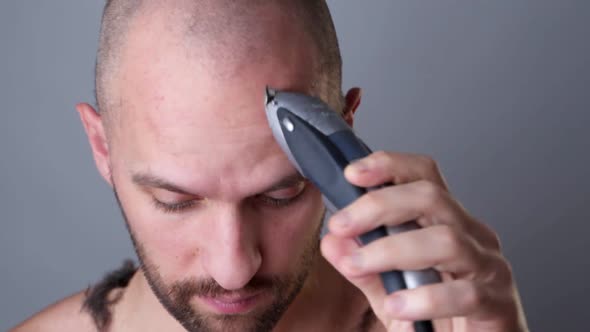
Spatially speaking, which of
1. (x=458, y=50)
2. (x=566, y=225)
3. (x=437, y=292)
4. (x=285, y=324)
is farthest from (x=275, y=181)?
(x=566, y=225)

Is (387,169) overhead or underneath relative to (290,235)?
overhead

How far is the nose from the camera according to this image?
1.23m

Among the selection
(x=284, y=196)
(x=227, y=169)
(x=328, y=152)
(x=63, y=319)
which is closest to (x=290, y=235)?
(x=284, y=196)

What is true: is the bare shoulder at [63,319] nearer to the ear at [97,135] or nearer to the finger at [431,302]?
the ear at [97,135]

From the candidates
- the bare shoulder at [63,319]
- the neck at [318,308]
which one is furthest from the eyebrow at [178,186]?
the bare shoulder at [63,319]

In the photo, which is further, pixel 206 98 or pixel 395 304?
pixel 206 98

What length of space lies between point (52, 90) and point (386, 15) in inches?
39.0

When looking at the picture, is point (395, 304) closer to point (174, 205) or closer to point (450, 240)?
point (450, 240)

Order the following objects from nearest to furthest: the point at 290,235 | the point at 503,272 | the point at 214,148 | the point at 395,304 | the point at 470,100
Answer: the point at 395,304 < the point at 503,272 < the point at 214,148 < the point at 290,235 < the point at 470,100

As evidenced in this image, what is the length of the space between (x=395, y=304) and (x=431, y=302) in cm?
4

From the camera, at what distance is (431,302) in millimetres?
968

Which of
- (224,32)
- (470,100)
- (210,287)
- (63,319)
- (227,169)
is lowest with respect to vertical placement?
(63,319)

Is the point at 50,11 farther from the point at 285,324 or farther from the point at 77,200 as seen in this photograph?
the point at 285,324

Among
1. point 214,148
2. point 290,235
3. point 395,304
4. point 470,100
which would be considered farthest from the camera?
point 470,100
